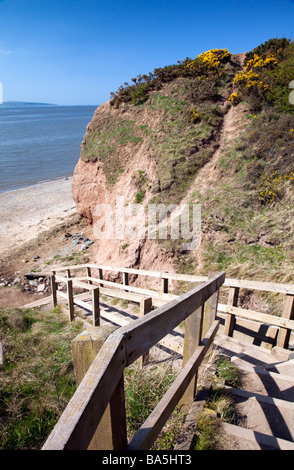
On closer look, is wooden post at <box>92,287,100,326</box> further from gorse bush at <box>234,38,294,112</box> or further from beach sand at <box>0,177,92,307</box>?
gorse bush at <box>234,38,294,112</box>

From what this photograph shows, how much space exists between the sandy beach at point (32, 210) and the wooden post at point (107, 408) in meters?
16.7

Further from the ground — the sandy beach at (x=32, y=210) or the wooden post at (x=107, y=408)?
the wooden post at (x=107, y=408)

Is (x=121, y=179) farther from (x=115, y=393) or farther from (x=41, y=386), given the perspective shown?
(x=115, y=393)

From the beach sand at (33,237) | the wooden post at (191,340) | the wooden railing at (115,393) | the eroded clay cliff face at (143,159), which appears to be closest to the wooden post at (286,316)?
the wooden post at (191,340)

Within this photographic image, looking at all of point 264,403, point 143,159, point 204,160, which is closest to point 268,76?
point 204,160

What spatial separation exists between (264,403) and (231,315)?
2.35 meters

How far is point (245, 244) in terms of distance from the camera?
8.04 metres

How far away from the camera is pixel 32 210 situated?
933 inches

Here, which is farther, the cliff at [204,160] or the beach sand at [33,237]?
the beach sand at [33,237]

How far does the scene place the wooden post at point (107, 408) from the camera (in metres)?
1.52

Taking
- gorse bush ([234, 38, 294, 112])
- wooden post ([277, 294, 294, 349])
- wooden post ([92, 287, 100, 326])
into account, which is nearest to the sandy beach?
wooden post ([92, 287, 100, 326])

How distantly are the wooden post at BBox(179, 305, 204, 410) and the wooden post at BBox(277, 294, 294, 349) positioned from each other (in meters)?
2.33

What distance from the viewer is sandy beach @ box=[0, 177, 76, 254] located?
735 inches

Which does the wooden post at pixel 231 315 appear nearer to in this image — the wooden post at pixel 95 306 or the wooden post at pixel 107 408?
the wooden post at pixel 95 306
